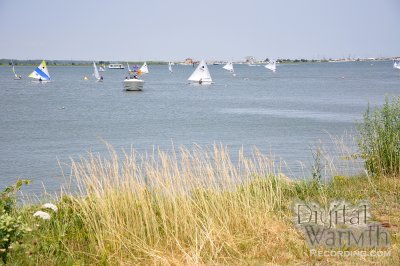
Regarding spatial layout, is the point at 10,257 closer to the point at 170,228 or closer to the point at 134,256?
the point at 134,256

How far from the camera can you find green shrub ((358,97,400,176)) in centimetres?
950

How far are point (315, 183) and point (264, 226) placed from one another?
94.1 inches

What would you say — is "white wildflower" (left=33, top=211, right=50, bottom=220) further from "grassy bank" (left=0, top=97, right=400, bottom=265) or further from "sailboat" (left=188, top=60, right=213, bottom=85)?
"sailboat" (left=188, top=60, right=213, bottom=85)

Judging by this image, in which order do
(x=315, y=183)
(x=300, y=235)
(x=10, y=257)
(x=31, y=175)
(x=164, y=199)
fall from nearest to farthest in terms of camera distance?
(x=10, y=257)
(x=300, y=235)
(x=164, y=199)
(x=315, y=183)
(x=31, y=175)

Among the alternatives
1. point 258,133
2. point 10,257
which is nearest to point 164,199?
point 10,257

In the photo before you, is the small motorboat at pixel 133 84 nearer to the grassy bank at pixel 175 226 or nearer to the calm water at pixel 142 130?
the calm water at pixel 142 130

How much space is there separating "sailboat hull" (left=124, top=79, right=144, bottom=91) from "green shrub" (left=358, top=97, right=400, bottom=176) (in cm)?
6184

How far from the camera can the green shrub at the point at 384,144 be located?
31.2 feet

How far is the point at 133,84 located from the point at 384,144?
6393 centimetres

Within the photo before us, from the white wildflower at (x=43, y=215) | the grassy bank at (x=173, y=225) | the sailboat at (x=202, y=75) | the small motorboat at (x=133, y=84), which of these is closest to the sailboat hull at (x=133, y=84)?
the small motorboat at (x=133, y=84)

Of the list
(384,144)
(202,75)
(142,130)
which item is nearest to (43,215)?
(384,144)

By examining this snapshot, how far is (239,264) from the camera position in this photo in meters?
5.92

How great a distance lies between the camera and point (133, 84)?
236 ft

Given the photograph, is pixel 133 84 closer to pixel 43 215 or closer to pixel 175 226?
pixel 43 215
